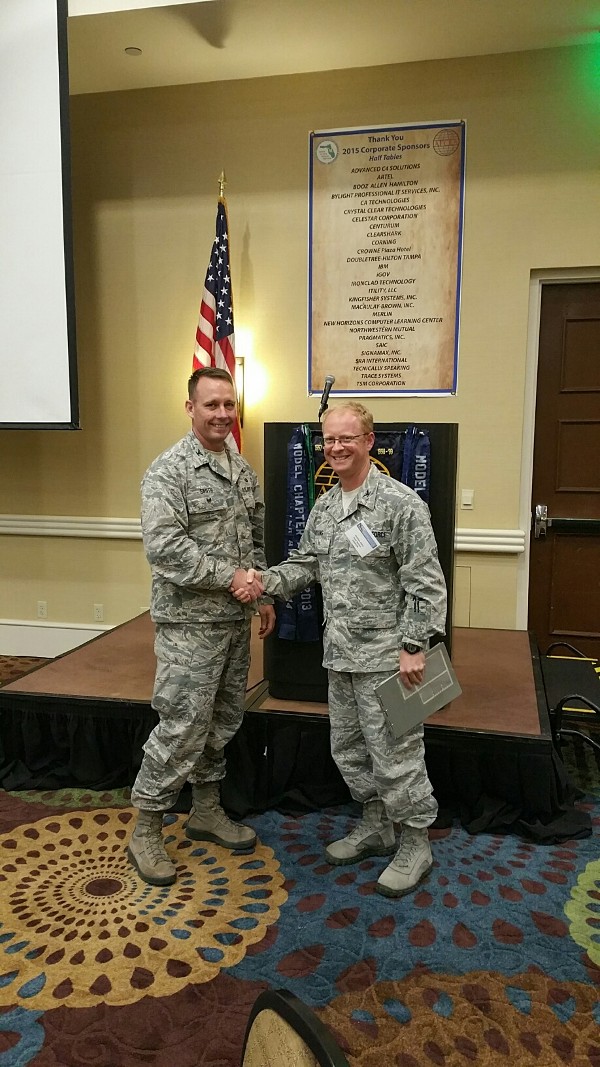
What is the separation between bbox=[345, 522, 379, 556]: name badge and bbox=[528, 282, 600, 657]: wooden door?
2.30 metres

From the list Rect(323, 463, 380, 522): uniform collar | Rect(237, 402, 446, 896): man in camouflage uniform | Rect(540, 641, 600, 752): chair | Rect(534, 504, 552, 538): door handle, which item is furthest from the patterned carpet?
Rect(534, 504, 552, 538): door handle

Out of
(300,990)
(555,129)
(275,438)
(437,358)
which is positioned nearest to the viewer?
(300,990)

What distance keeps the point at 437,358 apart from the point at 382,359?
11.9 inches

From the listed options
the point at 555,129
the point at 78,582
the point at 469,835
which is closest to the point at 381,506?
the point at 469,835

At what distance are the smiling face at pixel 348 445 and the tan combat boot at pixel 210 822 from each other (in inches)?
46.4

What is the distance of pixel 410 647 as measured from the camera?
2184mm

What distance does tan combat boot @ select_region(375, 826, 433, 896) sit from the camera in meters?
2.27

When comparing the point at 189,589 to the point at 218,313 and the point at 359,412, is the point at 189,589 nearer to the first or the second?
the point at 359,412

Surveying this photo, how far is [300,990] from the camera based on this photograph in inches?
73.2

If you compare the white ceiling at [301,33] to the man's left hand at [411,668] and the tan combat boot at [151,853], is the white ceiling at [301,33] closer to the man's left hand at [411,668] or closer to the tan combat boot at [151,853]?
the man's left hand at [411,668]

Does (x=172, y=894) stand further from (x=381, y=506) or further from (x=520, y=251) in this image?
(x=520, y=251)

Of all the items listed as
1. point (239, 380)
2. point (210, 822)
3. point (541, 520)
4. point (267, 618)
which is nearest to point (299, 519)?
point (267, 618)

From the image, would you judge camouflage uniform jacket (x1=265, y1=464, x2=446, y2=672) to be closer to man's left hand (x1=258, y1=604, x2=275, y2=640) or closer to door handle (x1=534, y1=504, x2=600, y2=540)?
man's left hand (x1=258, y1=604, x2=275, y2=640)

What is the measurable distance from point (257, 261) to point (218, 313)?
428 mm
